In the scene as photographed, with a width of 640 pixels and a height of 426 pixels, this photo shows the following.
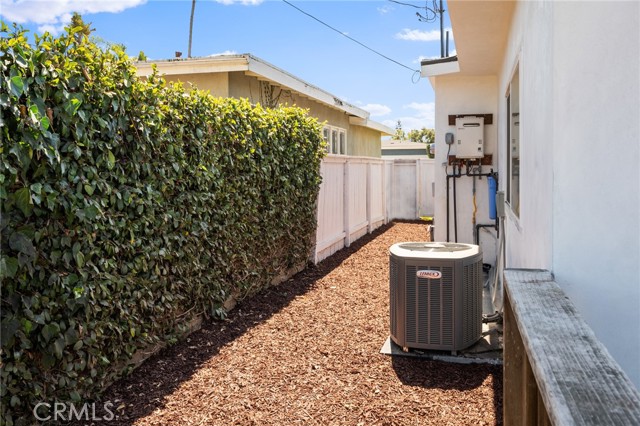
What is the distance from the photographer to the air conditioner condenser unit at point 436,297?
172 inches

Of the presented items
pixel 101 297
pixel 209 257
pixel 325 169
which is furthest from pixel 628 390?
pixel 325 169

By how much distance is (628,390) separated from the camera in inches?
44.2

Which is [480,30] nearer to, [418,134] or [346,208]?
[346,208]

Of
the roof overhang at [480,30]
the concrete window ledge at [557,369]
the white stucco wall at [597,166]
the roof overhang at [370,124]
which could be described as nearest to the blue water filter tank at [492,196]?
the roof overhang at [480,30]

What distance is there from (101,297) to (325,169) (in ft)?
18.4

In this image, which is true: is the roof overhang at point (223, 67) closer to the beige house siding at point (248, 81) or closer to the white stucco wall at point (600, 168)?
the beige house siding at point (248, 81)

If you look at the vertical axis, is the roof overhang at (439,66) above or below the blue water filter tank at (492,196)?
above

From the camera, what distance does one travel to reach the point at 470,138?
26.7 feet

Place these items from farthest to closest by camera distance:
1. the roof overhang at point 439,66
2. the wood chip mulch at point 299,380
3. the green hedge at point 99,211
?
the roof overhang at point 439,66, the wood chip mulch at point 299,380, the green hedge at point 99,211

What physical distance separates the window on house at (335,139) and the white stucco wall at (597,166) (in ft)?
38.1

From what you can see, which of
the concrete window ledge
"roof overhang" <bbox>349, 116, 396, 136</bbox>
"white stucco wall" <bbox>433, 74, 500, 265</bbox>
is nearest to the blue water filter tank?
"white stucco wall" <bbox>433, 74, 500, 265</bbox>

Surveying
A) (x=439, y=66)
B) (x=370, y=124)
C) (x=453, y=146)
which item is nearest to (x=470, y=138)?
(x=453, y=146)

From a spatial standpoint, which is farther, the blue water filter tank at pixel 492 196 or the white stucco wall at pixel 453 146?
the white stucco wall at pixel 453 146

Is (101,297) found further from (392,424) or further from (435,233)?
(435,233)
